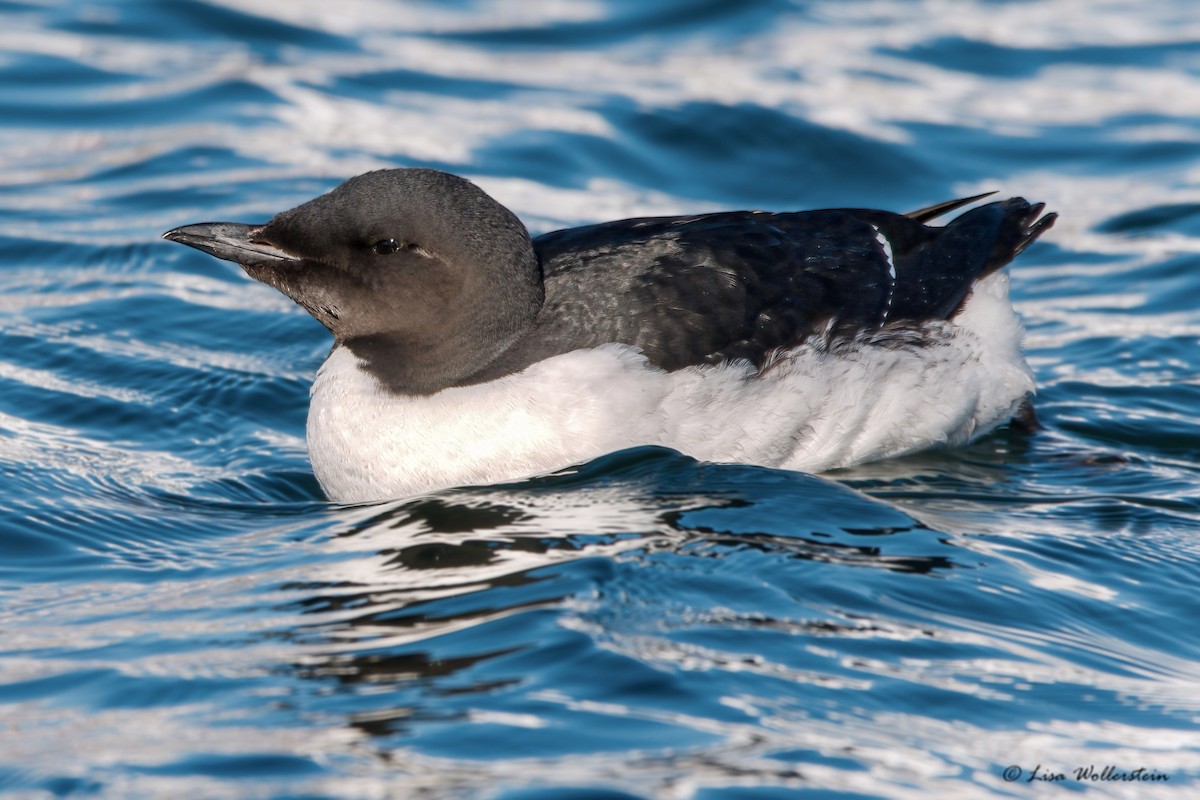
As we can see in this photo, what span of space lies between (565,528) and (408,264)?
1.19m

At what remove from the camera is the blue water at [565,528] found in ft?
13.9

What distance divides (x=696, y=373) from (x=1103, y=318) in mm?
3919

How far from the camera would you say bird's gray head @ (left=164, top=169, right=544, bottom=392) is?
5.89 m

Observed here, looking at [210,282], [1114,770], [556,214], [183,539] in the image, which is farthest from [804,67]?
[1114,770]

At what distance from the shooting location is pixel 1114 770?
14.0ft

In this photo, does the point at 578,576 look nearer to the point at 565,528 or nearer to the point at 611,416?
the point at 565,528

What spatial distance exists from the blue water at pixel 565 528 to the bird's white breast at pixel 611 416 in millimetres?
123

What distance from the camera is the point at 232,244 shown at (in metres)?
6.04

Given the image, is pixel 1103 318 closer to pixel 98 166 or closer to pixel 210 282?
pixel 210 282

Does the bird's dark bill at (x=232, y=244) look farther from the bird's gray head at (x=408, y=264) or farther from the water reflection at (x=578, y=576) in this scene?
the water reflection at (x=578, y=576)

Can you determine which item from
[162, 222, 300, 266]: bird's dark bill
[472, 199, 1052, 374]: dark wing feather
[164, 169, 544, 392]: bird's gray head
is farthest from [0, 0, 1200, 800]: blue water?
[162, 222, 300, 266]: bird's dark bill
